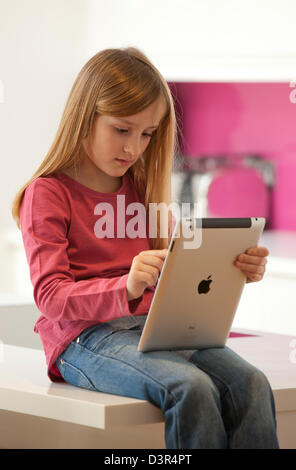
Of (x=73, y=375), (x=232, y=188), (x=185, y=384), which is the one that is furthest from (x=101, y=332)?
(x=232, y=188)

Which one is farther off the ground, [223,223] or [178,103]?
[223,223]

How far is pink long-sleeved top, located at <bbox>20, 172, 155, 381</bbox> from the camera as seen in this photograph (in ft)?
3.82

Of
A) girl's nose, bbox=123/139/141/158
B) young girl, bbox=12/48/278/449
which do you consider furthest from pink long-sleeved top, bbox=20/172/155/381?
girl's nose, bbox=123/139/141/158

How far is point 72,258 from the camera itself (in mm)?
1274

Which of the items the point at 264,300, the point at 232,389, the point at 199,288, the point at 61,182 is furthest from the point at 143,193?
the point at 264,300

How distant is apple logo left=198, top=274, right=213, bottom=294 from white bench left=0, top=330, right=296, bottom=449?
0.19 metres

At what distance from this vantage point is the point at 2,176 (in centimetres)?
327

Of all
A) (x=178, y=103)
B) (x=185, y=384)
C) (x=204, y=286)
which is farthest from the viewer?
(x=178, y=103)

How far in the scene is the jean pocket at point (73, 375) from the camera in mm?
1207

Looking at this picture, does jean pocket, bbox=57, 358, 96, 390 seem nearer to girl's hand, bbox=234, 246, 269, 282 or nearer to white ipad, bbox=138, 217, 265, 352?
white ipad, bbox=138, 217, 265, 352

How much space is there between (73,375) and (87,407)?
0.10 metres

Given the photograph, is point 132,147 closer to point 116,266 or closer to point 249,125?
point 116,266

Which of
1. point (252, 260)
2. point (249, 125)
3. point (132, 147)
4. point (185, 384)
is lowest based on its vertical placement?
point (249, 125)

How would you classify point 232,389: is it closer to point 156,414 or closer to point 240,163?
point 156,414
